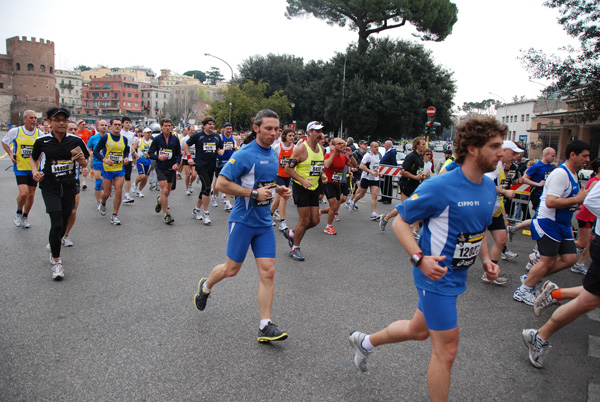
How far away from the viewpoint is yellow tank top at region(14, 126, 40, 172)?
7680mm

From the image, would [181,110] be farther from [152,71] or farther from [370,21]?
[370,21]

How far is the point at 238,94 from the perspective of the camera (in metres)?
47.2

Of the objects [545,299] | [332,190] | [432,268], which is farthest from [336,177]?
[432,268]

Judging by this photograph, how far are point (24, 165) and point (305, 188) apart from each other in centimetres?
511

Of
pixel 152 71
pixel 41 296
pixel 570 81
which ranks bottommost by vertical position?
pixel 41 296

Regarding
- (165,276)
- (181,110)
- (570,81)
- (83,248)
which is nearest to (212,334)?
(165,276)

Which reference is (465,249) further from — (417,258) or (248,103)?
(248,103)

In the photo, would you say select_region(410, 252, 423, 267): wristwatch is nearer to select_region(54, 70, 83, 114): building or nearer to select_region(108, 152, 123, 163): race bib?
select_region(108, 152, 123, 163): race bib

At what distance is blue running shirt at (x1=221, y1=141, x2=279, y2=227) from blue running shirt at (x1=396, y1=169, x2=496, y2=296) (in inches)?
64.5

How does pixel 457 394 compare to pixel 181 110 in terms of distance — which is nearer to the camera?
pixel 457 394

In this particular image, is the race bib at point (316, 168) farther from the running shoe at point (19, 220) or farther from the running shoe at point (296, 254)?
the running shoe at point (19, 220)

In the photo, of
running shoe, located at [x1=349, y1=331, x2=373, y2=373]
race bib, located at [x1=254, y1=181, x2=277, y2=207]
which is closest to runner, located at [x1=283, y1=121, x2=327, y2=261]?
race bib, located at [x1=254, y1=181, x2=277, y2=207]

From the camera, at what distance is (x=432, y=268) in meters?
2.41

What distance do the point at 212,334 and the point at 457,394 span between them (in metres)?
2.06
